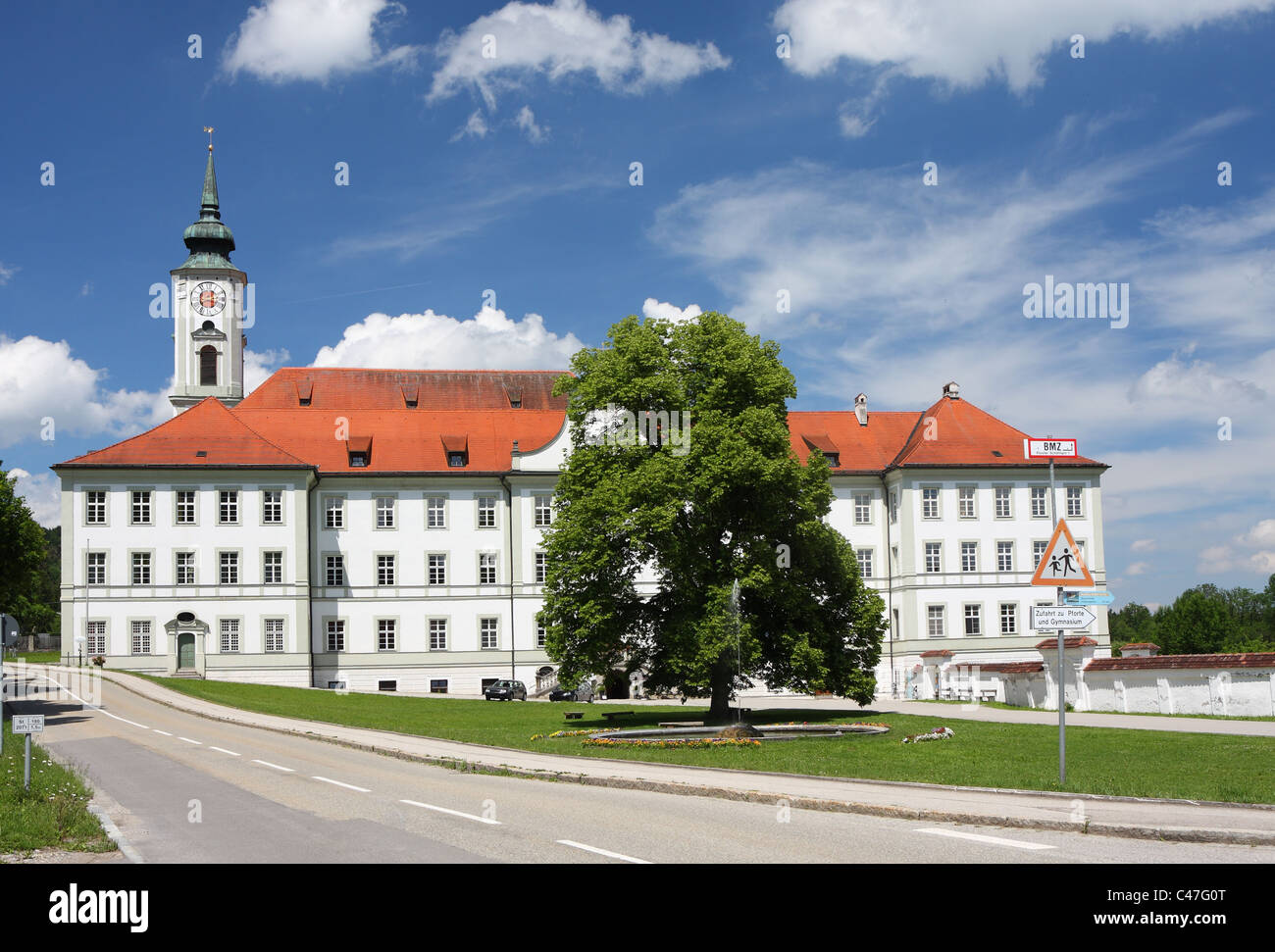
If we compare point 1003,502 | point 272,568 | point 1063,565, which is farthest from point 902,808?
point 1003,502

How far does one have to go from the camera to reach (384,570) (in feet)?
202

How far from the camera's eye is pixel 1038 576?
16641 mm

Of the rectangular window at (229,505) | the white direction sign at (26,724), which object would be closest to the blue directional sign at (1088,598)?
the white direction sign at (26,724)

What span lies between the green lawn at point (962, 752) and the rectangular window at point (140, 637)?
18110mm

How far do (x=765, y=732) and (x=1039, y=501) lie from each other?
40.4 m

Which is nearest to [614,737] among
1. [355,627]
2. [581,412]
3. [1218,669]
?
[581,412]

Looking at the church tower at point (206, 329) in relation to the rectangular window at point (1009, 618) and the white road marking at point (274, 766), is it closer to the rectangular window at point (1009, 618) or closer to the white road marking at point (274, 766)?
the rectangular window at point (1009, 618)

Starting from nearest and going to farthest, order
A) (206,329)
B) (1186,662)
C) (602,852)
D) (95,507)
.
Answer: (602,852) < (1186,662) < (95,507) < (206,329)

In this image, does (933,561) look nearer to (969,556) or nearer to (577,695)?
(969,556)

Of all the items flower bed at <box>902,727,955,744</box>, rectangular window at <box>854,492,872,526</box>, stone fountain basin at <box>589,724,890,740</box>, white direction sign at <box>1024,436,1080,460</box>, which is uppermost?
rectangular window at <box>854,492,872,526</box>

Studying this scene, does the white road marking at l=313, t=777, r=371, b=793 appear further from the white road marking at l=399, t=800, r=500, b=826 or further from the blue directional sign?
the blue directional sign

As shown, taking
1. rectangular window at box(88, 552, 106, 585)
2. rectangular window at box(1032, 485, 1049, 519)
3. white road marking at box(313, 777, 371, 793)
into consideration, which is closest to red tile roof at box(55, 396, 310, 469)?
rectangular window at box(88, 552, 106, 585)

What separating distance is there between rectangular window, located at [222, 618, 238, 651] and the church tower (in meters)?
21.5

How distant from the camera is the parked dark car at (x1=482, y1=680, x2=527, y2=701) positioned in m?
56.1
